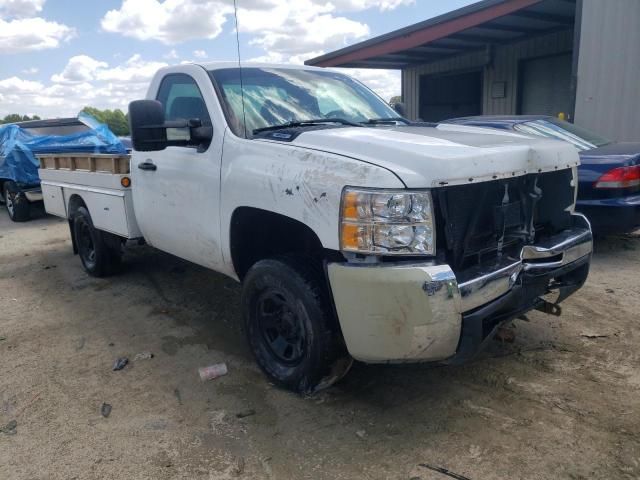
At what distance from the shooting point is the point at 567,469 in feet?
8.20

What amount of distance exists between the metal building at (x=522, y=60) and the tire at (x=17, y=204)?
8.83 meters

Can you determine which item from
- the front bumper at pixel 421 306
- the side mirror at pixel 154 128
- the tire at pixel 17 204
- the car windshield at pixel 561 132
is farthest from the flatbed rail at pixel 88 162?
the car windshield at pixel 561 132

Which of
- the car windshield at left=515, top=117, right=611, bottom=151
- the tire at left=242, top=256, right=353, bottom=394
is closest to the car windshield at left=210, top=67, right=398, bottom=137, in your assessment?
the tire at left=242, top=256, right=353, bottom=394

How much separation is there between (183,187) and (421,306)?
2.12 meters

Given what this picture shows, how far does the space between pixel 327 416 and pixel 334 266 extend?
95cm

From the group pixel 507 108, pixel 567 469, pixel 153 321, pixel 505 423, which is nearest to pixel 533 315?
pixel 505 423

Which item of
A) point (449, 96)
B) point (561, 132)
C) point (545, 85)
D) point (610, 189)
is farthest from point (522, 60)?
point (610, 189)

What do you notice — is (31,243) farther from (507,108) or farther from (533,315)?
(507,108)

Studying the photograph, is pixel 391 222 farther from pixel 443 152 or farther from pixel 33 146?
pixel 33 146

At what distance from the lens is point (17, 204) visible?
34.3 ft

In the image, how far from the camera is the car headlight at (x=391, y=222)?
251 centimetres

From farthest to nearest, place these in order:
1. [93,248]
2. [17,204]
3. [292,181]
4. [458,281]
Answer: [17,204] < [93,248] < [292,181] < [458,281]

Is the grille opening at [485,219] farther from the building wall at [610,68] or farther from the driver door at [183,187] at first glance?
the building wall at [610,68]

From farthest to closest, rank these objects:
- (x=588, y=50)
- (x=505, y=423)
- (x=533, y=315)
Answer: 1. (x=588, y=50)
2. (x=533, y=315)
3. (x=505, y=423)
